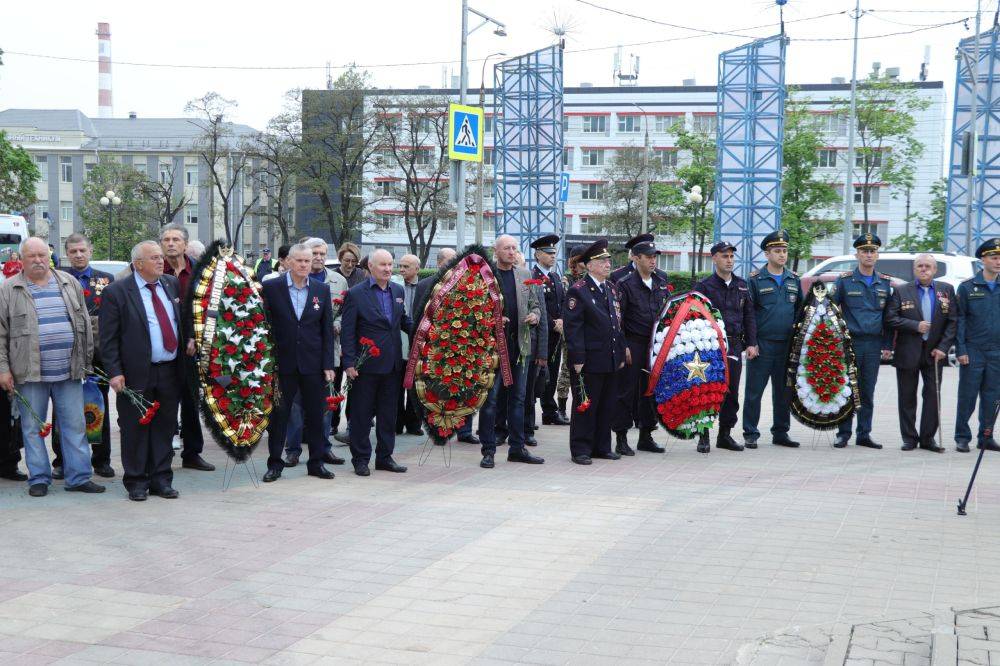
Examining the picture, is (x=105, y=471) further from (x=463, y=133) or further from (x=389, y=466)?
(x=463, y=133)

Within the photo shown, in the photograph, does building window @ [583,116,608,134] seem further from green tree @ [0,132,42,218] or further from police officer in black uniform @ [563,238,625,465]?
police officer in black uniform @ [563,238,625,465]

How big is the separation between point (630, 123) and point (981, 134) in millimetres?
46081

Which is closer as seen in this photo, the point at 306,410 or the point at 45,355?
the point at 45,355

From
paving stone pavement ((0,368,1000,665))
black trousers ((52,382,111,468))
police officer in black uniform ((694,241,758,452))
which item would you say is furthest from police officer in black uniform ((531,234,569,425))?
black trousers ((52,382,111,468))

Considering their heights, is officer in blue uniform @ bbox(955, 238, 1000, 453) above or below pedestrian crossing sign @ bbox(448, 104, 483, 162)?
below

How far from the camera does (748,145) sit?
3303 cm

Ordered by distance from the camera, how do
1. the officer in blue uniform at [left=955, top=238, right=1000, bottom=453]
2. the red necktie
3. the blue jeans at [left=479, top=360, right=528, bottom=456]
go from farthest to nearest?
the officer in blue uniform at [left=955, top=238, right=1000, bottom=453] → the blue jeans at [left=479, top=360, right=528, bottom=456] → the red necktie

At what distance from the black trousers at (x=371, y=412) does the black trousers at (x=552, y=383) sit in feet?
11.6

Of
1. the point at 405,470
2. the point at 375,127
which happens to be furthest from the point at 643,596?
the point at 375,127

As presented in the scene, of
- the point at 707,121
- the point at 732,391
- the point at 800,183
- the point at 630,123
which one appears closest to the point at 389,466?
the point at 732,391

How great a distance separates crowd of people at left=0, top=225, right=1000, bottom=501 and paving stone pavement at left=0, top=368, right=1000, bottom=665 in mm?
485

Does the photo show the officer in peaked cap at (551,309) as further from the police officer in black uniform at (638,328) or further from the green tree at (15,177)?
the green tree at (15,177)

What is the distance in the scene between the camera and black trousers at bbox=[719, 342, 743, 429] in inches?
438

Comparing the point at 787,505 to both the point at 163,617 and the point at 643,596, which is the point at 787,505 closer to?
the point at 643,596
